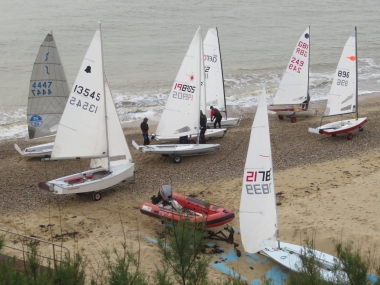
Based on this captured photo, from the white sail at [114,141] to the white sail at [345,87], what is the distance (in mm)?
8312

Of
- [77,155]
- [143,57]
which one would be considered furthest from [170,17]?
[77,155]

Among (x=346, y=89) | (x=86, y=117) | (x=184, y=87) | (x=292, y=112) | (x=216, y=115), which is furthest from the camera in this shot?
(x=292, y=112)

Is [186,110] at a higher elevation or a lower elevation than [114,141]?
higher

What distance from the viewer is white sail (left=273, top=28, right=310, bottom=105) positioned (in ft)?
73.0

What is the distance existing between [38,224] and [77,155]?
7.89 feet

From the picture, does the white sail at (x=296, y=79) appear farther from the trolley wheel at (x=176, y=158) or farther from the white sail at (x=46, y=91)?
the white sail at (x=46, y=91)

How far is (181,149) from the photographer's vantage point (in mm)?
17641

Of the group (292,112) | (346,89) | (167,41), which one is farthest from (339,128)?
(167,41)

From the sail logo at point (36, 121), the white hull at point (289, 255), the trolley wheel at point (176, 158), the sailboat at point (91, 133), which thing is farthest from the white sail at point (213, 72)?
the white hull at point (289, 255)

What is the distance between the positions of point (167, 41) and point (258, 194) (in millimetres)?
31178

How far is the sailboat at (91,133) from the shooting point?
1465 cm

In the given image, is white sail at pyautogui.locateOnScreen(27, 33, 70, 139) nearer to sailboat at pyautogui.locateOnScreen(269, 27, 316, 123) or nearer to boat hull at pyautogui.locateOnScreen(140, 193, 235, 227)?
boat hull at pyautogui.locateOnScreen(140, 193, 235, 227)

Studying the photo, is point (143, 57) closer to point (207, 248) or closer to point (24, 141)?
point (24, 141)

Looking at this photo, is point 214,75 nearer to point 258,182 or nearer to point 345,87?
point 345,87
